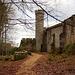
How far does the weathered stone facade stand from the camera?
1230 centimetres

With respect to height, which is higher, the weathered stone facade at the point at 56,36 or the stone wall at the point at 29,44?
the weathered stone facade at the point at 56,36

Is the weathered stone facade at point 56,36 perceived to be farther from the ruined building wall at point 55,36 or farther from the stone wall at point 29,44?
the stone wall at point 29,44

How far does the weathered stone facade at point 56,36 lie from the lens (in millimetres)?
12305

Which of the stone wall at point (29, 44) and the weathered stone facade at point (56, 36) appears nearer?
the weathered stone facade at point (56, 36)

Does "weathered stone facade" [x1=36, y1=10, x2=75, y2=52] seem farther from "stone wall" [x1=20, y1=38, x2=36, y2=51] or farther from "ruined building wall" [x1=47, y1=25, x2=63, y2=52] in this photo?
"stone wall" [x1=20, y1=38, x2=36, y2=51]

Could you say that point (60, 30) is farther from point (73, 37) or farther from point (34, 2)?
point (34, 2)

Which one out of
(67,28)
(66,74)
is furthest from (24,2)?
(67,28)

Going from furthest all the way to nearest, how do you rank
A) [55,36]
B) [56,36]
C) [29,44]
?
1. [29,44]
2. [55,36]
3. [56,36]

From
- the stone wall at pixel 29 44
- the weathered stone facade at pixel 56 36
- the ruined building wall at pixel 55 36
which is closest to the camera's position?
the weathered stone facade at pixel 56 36

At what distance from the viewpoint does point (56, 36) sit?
14961 mm

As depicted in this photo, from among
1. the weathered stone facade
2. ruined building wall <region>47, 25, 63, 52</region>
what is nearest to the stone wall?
the weathered stone facade

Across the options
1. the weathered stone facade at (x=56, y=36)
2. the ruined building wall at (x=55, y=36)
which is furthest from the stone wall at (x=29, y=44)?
the ruined building wall at (x=55, y=36)

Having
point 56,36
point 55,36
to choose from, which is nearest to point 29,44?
point 55,36

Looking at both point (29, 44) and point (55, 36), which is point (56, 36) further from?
point (29, 44)
